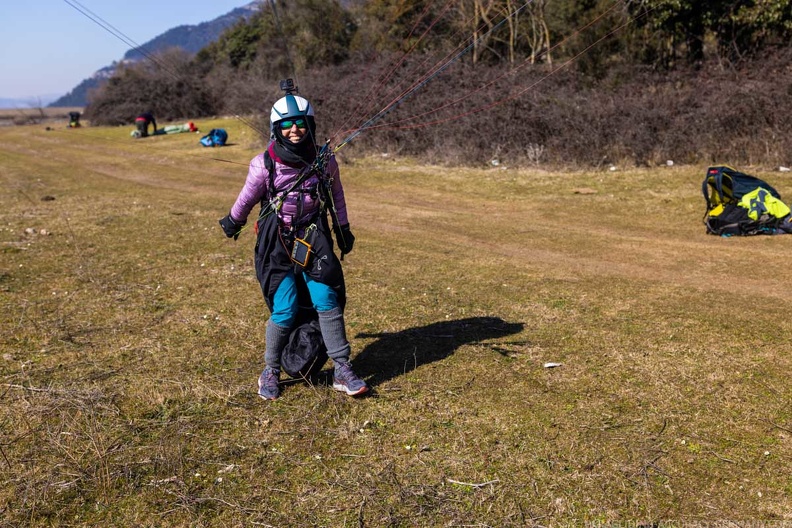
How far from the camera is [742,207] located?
10.6 meters

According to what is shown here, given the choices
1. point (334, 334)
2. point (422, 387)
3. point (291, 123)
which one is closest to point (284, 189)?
point (291, 123)

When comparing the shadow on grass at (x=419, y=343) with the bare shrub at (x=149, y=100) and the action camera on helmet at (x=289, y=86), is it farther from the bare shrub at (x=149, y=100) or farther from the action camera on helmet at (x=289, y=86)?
the bare shrub at (x=149, y=100)

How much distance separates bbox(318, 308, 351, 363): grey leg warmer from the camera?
5.10 m

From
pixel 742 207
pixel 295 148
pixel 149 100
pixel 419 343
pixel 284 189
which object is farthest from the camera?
pixel 149 100

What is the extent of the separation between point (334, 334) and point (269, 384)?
656 millimetres

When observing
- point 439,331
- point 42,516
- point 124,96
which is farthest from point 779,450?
point 124,96

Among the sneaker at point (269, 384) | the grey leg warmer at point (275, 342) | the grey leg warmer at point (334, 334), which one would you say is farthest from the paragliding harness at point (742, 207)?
the sneaker at point (269, 384)

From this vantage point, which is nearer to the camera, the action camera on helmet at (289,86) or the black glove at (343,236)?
the action camera on helmet at (289,86)

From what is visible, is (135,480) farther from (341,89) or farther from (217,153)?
(217,153)

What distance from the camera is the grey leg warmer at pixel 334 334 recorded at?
510 cm

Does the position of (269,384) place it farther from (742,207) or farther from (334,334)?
(742,207)

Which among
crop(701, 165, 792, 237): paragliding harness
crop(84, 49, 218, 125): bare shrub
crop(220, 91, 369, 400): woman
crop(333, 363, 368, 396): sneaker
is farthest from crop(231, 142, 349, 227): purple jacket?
crop(84, 49, 218, 125): bare shrub

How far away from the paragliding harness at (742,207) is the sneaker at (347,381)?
7793 millimetres

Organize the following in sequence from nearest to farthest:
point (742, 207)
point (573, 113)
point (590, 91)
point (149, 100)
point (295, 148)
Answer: point (295, 148) → point (742, 207) → point (573, 113) → point (590, 91) → point (149, 100)
